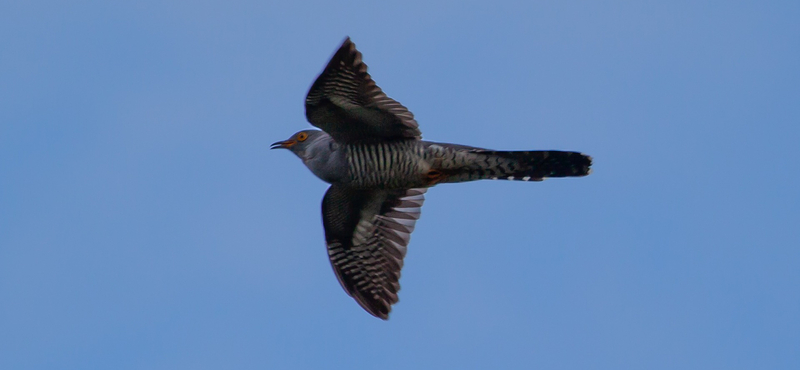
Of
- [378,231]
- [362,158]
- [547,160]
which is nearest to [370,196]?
[378,231]

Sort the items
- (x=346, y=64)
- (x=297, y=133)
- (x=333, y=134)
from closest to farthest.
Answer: (x=346, y=64) → (x=333, y=134) → (x=297, y=133)

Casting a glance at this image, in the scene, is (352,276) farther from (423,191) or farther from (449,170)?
(449,170)

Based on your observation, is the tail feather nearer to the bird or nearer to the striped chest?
the bird

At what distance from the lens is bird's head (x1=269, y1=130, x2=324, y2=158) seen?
414 inches

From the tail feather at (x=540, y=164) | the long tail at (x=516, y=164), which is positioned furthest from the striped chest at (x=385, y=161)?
the tail feather at (x=540, y=164)

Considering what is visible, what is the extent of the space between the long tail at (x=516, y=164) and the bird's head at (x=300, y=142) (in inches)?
58.2

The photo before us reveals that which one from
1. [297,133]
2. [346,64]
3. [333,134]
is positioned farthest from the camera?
[297,133]

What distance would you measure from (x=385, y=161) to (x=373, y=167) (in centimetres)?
13

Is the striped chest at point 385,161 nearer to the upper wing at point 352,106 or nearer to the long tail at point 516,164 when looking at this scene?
the upper wing at point 352,106

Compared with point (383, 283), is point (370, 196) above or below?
above

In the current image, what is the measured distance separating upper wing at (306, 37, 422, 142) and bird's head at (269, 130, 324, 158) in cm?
80

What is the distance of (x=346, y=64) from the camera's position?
8938mm

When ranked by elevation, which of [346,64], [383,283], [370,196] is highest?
[346,64]

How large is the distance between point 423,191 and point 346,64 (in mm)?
2513
